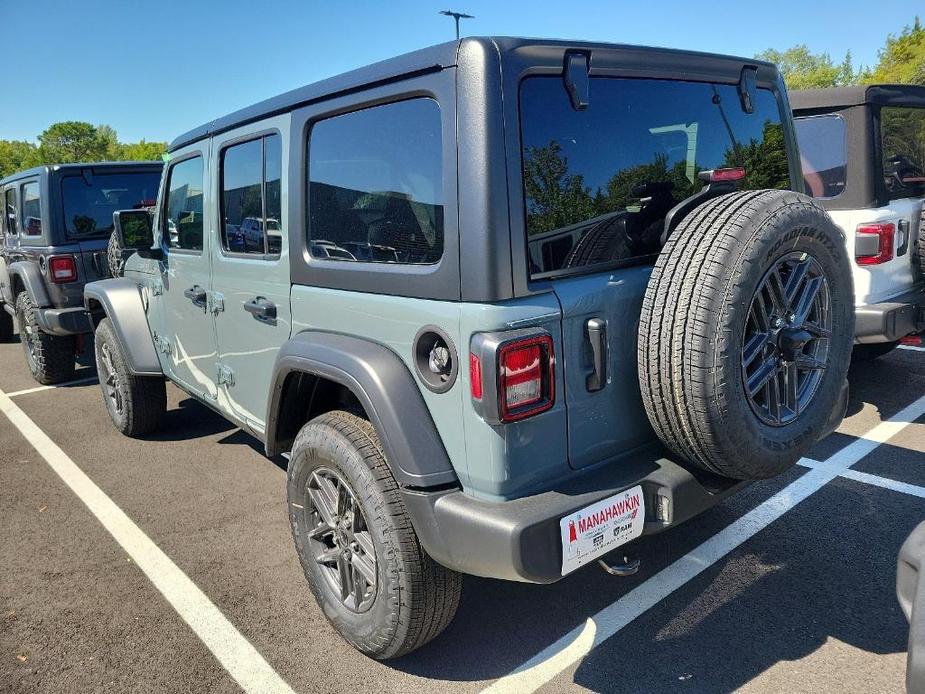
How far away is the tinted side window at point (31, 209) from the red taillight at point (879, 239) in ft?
21.2

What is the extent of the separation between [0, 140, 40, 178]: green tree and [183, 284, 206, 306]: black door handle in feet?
274

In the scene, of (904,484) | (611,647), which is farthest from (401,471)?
(904,484)

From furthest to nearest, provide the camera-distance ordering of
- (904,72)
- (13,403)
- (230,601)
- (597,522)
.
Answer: (904,72) < (13,403) < (230,601) < (597,522)

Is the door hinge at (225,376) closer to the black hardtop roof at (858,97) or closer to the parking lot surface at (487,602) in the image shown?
the parking lot surface at (487,602)

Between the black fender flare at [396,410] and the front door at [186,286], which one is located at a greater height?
the front door at [186,286]

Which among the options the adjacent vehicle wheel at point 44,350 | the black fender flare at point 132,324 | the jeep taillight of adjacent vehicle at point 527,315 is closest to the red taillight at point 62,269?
the adjacent vehicle wheel at point 44,350

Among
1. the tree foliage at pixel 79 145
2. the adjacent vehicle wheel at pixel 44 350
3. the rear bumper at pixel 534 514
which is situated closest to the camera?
the rear bumper at pixel 534 514

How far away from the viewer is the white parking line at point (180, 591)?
8.16ft

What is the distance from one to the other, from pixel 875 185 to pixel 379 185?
388 cm

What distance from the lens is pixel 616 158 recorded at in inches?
89.4

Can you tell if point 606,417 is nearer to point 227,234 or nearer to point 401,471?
point 401,471

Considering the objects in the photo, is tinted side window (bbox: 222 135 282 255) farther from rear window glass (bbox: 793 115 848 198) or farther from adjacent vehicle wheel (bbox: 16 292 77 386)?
adjacent vehicle wheel (bbox: 16 292 77 386)

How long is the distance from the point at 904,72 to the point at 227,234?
37.6m

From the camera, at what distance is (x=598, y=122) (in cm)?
222
